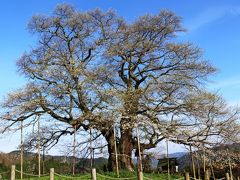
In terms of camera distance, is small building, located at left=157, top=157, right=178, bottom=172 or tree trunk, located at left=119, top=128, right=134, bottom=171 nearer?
tree trunk, located at left=119, top=128, right=134, bottom=171

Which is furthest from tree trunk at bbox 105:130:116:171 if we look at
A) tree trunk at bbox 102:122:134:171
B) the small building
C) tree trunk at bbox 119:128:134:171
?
the small building

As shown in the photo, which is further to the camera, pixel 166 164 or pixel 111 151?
pixel 166 164

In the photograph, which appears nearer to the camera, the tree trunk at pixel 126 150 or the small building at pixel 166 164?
the tree trunk at pixel 126 150

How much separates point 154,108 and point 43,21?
7437mm

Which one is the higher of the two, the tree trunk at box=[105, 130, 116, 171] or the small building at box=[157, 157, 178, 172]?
the tree trunk at box=[105, 130, 116, 171]

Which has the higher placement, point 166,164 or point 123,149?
point 123,149

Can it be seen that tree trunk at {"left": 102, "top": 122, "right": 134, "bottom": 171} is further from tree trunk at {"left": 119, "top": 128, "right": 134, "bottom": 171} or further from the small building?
the small building

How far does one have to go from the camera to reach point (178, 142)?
18.9 m

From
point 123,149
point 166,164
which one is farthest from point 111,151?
point 166,164

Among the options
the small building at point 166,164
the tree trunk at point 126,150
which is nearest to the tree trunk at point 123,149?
the tree trunk at point 126,150

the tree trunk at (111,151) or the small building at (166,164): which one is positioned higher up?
the tree trunk at (111,151)

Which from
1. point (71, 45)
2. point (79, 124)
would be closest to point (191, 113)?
point (79, 124)

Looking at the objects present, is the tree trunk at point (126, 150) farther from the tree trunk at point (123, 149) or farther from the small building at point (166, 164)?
the small building at point (166, 164)

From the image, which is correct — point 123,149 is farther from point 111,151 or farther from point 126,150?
point 111,151
